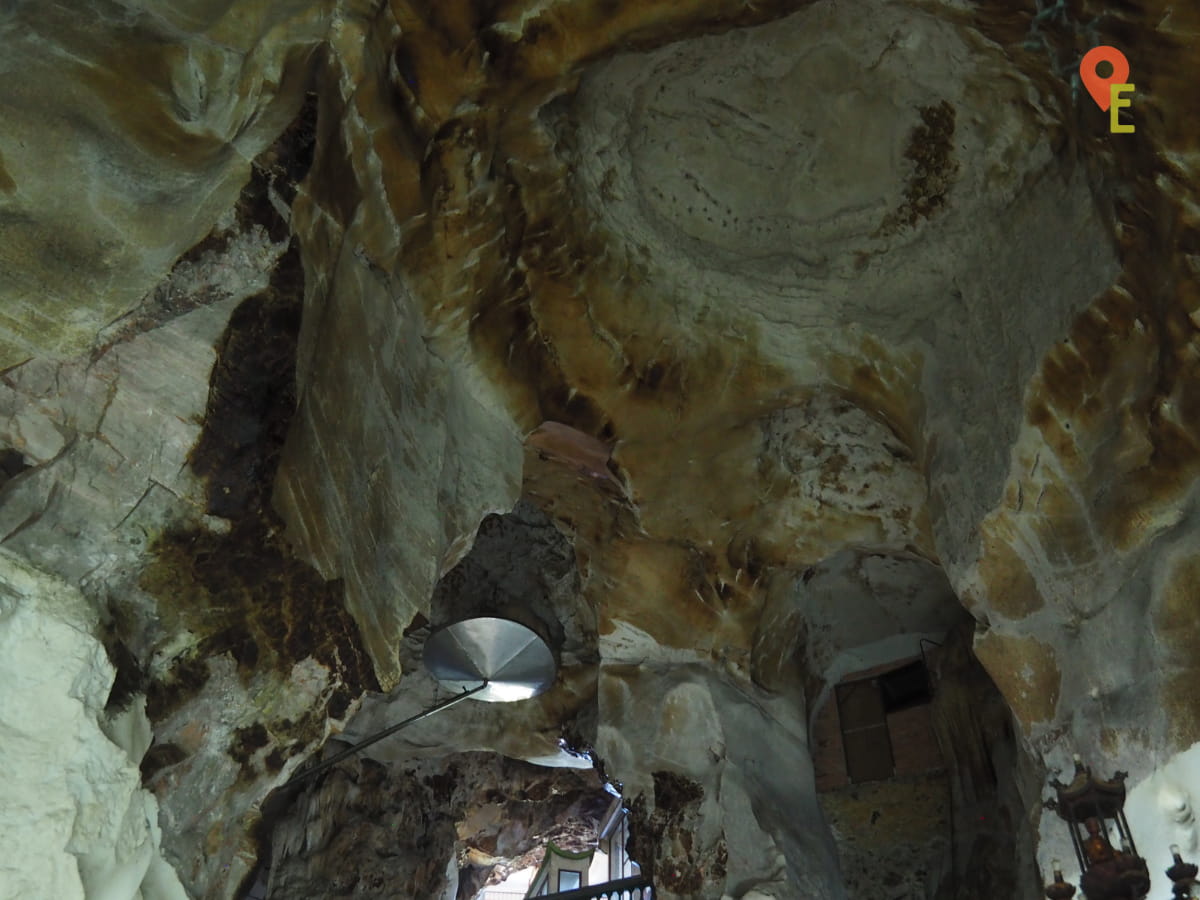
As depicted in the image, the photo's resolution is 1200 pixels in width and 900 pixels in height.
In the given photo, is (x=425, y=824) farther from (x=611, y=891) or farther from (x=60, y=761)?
(x=60, y=761)

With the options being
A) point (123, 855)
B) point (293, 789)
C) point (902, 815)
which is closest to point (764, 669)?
point (902, 815)

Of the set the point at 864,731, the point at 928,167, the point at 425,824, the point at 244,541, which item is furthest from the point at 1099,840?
the point at 425,824

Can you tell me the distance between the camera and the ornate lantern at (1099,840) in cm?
314

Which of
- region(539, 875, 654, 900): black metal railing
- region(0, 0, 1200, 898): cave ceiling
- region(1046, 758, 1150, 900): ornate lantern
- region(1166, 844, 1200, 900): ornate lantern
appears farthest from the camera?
region(539, 875, 654, 900): black metal railing

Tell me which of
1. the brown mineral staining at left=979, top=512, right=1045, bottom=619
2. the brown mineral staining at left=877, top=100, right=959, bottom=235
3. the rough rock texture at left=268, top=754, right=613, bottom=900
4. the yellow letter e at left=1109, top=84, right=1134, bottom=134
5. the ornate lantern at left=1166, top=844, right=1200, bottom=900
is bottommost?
the ornate lantern at left=1166, top=844, right=1200, bottom=900

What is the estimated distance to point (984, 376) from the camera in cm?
406

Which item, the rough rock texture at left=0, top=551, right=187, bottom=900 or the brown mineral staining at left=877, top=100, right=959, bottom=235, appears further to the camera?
the brown mineral staining at left=877, top=100, right=959, bottom=235

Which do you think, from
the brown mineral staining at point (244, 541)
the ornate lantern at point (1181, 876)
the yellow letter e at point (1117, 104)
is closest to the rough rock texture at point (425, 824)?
the brown mineral staining at point (244, 541)

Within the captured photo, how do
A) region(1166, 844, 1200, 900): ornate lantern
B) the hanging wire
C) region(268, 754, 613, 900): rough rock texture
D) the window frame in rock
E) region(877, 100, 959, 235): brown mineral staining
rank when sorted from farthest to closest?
the window frame in rock
region(268, 754, 613, 900): rough rock texture
the hanging wire
region(877, 100, 959, 235): brown mineral staining
region(1166, 844, 1200, 900): ornate lantern

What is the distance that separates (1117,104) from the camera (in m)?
3.03

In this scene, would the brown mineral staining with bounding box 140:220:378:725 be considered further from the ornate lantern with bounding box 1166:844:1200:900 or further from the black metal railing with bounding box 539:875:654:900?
the black metal railing with bounding box 539:875:654:900

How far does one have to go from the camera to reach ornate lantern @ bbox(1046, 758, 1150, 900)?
3.14 metres

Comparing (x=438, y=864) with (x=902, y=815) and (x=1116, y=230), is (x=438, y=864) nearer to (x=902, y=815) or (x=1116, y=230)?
(x=902, y=815)

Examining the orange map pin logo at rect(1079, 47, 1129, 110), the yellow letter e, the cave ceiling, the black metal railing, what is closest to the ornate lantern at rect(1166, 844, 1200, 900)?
the cave ceiling
